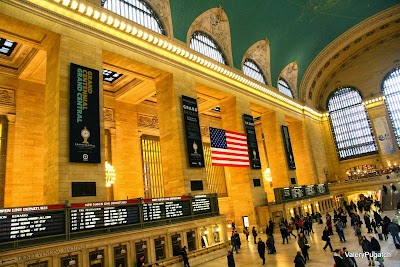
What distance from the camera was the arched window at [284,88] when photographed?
25872mm

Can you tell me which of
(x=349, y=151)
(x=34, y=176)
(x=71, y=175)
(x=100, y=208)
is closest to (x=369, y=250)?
(x=100, y=208)

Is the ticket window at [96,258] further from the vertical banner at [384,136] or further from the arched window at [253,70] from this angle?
the vertical banner at [384,136]

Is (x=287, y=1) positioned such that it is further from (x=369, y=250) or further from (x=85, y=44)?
(x=369, y=250)

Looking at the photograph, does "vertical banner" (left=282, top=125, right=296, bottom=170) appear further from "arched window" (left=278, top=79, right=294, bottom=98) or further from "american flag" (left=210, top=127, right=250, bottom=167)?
"american flag" (left=210, top=127, right=250, bottom=167)

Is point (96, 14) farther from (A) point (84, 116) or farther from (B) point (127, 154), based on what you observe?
(B) point (127, 154)

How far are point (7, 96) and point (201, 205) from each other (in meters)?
10.3

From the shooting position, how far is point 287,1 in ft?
65.5

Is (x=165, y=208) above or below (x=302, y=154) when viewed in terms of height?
below

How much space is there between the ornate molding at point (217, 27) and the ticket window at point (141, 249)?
11667 millimetres

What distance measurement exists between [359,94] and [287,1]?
17.0 m

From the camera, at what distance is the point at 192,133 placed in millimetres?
14109

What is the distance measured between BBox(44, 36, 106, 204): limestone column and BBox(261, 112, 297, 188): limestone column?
50.3 ft

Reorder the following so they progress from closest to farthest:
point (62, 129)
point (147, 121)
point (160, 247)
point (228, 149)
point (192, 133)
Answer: point (62, 129) → point (160, 247) → point (192, 133) → point (228, 149) → point (147, 121)

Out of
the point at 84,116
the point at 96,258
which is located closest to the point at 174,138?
the point at 84,116
